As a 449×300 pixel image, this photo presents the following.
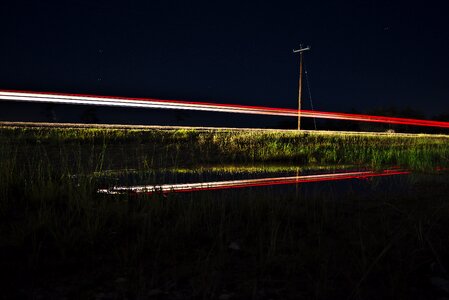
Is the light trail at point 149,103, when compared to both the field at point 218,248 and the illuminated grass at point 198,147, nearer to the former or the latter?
the illuminated grass at point 198,147

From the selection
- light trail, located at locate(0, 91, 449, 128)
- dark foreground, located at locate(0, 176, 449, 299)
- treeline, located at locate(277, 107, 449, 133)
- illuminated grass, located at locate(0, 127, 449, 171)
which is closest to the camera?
dark foreground, located at locate(0, 176, 449, 299)

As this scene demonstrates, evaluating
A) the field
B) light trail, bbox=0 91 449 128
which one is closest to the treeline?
light trail, bbox=0 91 449 128

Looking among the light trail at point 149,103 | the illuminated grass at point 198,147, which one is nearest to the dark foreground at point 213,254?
the illuminated grass at point 198,147

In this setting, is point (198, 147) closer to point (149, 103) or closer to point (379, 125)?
point (149, 103)

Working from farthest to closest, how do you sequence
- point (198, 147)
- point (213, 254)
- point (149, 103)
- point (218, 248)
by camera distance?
point (149, 103) → point (198, 147) → point (218, 248) → point (213, 254)

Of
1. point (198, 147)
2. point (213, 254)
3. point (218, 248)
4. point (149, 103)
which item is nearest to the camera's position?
point (213, 254)

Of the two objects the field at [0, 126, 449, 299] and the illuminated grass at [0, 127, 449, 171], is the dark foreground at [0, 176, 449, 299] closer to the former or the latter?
the field at [0, 126, 449, 299]

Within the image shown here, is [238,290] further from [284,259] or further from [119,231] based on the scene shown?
[119,231]

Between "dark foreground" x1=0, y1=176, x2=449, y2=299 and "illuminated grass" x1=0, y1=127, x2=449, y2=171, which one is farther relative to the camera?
"illuminated grass" x1=0, y1=127, x2=449, y2=171

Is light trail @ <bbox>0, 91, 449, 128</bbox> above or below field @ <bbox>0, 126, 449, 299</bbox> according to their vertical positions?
above

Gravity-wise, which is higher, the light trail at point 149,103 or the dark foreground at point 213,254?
the light trail at point 149,103

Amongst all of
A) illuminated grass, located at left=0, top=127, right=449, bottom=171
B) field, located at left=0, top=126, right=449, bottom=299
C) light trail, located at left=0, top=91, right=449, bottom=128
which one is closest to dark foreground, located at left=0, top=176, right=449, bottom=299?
field, located at left=0, top=126, right=449, bottom=299

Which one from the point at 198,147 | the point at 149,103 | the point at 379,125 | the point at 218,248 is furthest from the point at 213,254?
the point at 379,125

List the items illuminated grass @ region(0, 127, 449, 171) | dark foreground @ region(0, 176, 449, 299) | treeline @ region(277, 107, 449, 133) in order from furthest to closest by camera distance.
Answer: treeline @ region(277, 107, 449, 133) → illuminated grass @ region(0, 127, 449, 171) → dark foreground @ region(0, 176, 449, 299)
